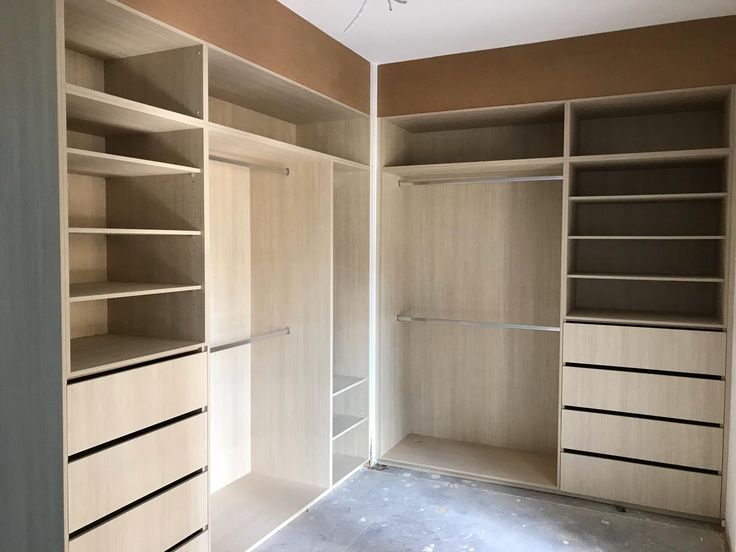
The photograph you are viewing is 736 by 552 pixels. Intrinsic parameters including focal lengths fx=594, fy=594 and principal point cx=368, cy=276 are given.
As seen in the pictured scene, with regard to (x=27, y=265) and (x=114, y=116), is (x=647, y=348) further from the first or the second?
(x=27, y=265)

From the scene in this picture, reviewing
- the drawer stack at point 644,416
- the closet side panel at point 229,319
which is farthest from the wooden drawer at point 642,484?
the closet side panel at point 229,319

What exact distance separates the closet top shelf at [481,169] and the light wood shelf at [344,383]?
139 cm

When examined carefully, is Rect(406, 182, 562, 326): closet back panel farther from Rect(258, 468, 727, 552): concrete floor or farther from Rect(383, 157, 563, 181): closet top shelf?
Rect(258, 468, 727, 552): concrete floor

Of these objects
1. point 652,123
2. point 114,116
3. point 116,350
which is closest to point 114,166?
point 114,116

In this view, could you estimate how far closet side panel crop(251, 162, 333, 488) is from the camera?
11.2 ft

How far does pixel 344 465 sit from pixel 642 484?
5.77 feet

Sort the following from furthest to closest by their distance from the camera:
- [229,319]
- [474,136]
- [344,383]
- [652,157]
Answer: [474,136] < [344,383] < [229,319] < [652,157]

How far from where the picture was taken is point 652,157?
3240 mm

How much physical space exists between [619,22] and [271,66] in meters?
1.85

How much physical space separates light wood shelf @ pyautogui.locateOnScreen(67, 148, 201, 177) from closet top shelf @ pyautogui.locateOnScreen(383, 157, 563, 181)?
180 cm

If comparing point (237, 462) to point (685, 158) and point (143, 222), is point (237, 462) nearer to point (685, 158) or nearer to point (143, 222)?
point (143, 222)

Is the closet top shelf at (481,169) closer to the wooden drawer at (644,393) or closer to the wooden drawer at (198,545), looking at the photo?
the wooden drawer at (644,393)

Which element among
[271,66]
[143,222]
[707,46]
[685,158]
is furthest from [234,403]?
[707,46]

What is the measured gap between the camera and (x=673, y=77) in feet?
10.4
